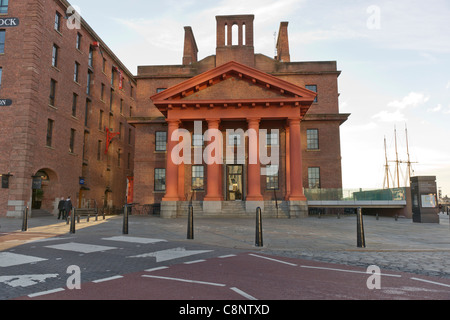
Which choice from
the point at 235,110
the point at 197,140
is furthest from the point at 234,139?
the point at 235,110

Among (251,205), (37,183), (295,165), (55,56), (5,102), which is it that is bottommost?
(251,205)

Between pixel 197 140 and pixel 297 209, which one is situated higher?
pixel 197 140

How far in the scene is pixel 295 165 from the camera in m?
22.5

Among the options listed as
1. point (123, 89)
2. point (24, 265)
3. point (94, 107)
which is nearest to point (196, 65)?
point (94, 107)

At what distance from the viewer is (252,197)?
22.0 meters

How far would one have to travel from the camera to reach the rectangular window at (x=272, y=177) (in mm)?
26467

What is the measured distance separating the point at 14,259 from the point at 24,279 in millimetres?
2110

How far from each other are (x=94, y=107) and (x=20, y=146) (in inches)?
477

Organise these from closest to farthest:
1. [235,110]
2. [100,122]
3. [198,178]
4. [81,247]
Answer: [81,247], [235,110], [198,178], [100,122]

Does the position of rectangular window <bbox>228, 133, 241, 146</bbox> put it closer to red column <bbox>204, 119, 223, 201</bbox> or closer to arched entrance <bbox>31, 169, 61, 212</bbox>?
red column <bbox>204, 119, 223, 201</bbox>

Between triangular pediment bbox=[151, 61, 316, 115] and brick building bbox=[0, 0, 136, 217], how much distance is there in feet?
29.6

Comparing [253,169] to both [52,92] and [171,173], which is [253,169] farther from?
[52,92]

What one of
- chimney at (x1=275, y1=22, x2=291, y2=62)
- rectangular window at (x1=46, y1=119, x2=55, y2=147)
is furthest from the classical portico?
chimney at (x1=275, y1=22, x2=291, y2=62)
